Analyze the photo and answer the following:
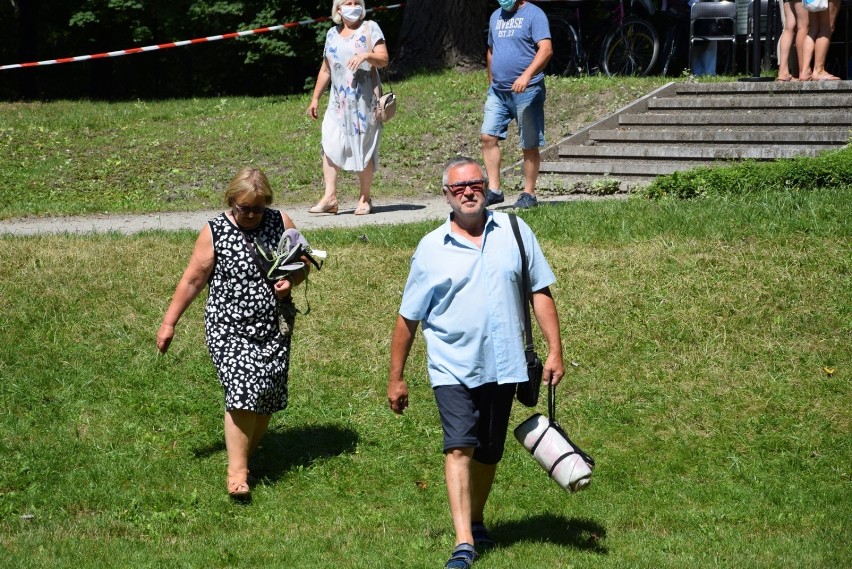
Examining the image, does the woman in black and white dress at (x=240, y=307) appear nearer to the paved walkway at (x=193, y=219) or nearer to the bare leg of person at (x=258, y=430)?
→ the bare leg of person at (x=258, y=430)

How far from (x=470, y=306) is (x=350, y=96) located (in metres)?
6.04

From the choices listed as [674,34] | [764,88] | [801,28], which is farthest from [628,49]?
[801,28]

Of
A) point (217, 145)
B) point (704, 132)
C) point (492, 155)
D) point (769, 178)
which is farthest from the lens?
point (217, 145)

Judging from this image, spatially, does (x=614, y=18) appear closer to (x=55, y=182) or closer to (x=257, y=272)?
(x=55, y=182)

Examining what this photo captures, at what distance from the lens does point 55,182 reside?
1361 centimetres

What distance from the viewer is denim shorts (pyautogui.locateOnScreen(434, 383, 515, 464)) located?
207 inches

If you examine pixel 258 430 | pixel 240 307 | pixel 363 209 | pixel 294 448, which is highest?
pixel 240 307

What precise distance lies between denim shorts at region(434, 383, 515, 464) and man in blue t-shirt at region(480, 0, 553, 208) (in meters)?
5.19

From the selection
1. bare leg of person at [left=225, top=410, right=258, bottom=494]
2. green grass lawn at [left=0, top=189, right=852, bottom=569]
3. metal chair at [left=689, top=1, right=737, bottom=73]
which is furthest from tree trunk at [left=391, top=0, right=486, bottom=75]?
bare leg of person at [left=225, top=410, right=258, bottom=494]

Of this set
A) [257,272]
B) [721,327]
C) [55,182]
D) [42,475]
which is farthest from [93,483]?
[55,182]

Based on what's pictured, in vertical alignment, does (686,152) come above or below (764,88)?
below

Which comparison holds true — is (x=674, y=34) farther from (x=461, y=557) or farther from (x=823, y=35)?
(x=461, y=557)

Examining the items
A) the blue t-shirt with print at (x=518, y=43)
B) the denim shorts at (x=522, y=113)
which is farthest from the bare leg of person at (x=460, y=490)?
the blue t-shirt with print at (x=518, y=43)

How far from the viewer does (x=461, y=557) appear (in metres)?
5.20
